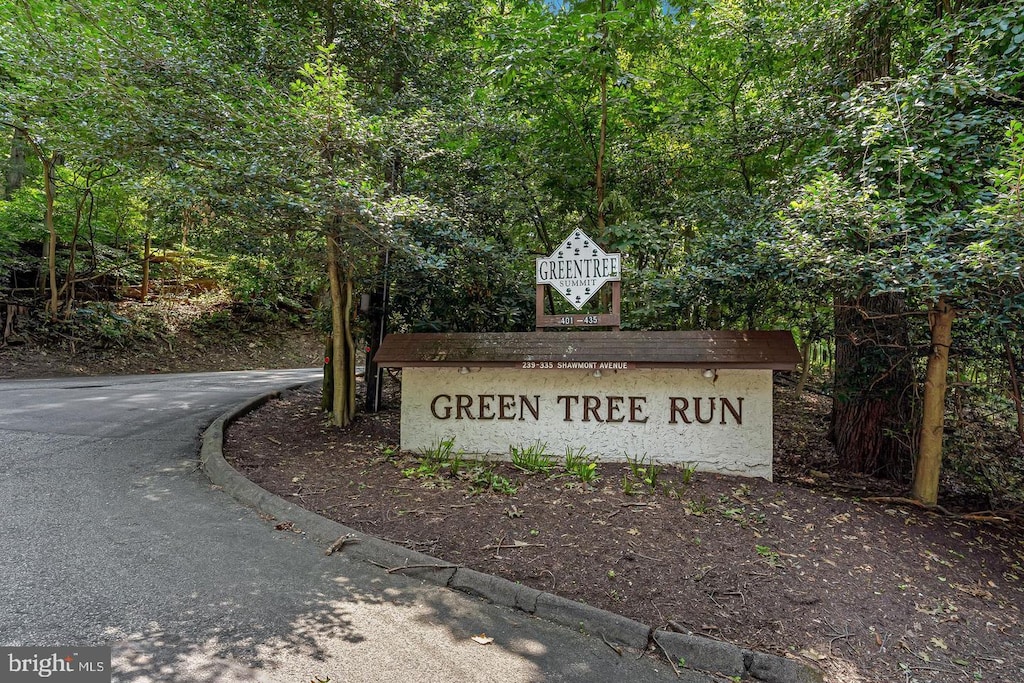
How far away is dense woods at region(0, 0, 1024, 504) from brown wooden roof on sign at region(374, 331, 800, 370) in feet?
2.39

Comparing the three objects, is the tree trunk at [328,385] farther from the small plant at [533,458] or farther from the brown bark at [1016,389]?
the brown bark at [1016,389]

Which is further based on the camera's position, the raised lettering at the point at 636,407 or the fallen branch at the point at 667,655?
the raised lettering at the point at 636,407

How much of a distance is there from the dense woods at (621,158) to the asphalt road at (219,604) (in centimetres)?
330

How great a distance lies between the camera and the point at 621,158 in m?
8.74

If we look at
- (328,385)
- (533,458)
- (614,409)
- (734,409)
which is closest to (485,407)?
(533,458)

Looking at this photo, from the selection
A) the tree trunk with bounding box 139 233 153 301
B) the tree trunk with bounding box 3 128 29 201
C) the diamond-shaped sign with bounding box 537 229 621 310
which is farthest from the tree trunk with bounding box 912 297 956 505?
the tree trunk with bounding box 3 128 29 201

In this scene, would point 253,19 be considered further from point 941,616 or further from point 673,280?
point 941,616

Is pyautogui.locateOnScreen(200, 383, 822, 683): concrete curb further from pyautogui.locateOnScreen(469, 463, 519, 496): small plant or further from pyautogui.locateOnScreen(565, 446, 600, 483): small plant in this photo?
pyautogui.locateOnScreen(565, 446, 600, 483): small plant

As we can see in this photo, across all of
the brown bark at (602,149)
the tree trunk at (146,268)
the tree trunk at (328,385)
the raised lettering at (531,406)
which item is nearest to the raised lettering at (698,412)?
the raised lettering at (531,406)

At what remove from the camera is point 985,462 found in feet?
21.1

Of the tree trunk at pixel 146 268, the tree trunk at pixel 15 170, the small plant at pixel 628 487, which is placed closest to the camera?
the small plant at pixel 628 487

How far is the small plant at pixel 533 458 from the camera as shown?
603 centimetres

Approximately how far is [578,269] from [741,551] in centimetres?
348

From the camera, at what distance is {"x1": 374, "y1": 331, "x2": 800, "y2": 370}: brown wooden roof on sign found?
5.58 m
